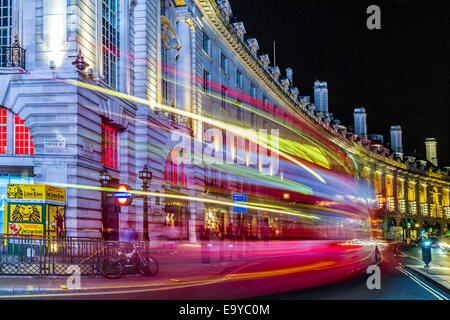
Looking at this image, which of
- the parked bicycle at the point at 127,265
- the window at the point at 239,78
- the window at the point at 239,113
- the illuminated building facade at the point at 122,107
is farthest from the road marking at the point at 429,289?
the window at the point at 239,78

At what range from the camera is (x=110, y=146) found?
29891mm

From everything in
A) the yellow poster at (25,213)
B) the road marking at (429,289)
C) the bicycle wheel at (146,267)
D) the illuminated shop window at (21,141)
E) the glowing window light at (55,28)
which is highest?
the glowing window light at (55,28)

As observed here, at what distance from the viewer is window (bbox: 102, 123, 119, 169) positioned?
95.2ft

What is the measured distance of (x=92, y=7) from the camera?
1064 inches

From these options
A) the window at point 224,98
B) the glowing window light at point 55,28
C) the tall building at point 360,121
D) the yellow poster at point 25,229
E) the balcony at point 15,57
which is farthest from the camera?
the tall building at point 360,121

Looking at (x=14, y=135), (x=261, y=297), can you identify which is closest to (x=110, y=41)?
(x=14, y=135)

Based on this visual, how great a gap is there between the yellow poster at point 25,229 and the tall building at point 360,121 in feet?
381

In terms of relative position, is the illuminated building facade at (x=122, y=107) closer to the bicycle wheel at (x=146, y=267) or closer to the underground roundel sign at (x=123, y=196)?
the underground roundel sign at (x=123, y=196)

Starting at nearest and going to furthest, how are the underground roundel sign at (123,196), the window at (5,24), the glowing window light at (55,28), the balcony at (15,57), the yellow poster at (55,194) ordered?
1. the underground roundel sign at (123,196)
2. the yellow poster at (55,194)
3. the balcony at (15,57)
4. the glowing window light at (55,28)
5. the window at (5,24)

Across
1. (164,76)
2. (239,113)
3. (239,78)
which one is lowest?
(164,76)

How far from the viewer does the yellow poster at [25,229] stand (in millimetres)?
21203

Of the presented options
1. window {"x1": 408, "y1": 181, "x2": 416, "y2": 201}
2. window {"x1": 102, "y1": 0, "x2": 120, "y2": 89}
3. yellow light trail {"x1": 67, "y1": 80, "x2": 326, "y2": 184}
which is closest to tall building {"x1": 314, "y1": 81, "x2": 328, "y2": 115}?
window {"x1": 408, "y1": 181, "x2": 416, "y2": 201}

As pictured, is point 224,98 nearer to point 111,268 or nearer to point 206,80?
point 206,80

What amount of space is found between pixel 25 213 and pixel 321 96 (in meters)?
97.4
